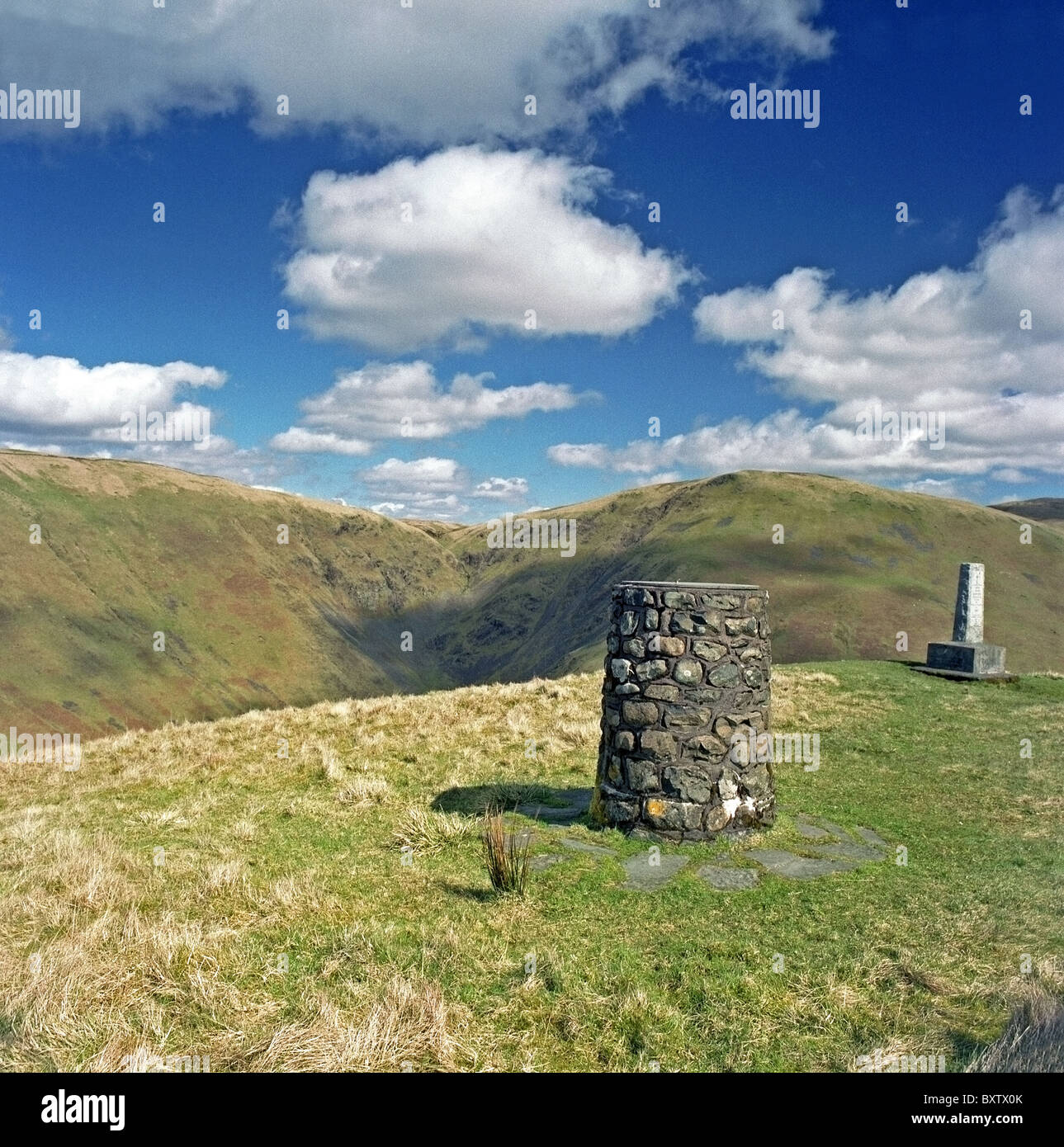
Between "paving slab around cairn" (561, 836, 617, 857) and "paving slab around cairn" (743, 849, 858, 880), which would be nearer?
"paving slab around cairn" (743, 849, 858, 880)

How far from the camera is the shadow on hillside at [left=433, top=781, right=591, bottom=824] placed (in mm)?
10438

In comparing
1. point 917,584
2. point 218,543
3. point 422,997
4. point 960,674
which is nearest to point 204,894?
point 422,997

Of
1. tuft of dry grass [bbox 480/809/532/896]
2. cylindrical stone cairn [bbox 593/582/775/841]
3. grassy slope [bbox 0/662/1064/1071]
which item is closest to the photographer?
grassy slope [bbox 0/662/1064/1071]

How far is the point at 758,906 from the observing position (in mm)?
7348

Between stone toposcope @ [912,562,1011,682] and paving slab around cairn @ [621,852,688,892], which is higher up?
→ stone toposcope @ [912,562,1011,682]

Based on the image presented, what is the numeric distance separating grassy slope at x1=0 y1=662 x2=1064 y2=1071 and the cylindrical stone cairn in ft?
1.78

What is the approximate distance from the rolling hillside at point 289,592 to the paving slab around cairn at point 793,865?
312 ft

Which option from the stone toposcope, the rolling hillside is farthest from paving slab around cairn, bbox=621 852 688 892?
the rolling hillside

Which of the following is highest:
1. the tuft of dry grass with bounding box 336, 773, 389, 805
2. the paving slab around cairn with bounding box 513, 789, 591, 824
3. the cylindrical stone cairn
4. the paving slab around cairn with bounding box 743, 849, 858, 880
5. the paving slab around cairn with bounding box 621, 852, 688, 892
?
the cylindrical stone cairn

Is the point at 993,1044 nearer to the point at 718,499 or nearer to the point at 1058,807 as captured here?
the point at 1058,807

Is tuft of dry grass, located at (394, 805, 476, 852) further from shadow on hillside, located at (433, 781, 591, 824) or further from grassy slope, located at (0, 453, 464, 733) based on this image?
grassy slope, located at (0, 453, 464, 733)

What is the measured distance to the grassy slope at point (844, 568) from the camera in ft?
370

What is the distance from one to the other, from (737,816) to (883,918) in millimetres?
2361

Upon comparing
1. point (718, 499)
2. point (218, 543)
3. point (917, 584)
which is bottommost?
point (917, 584)
